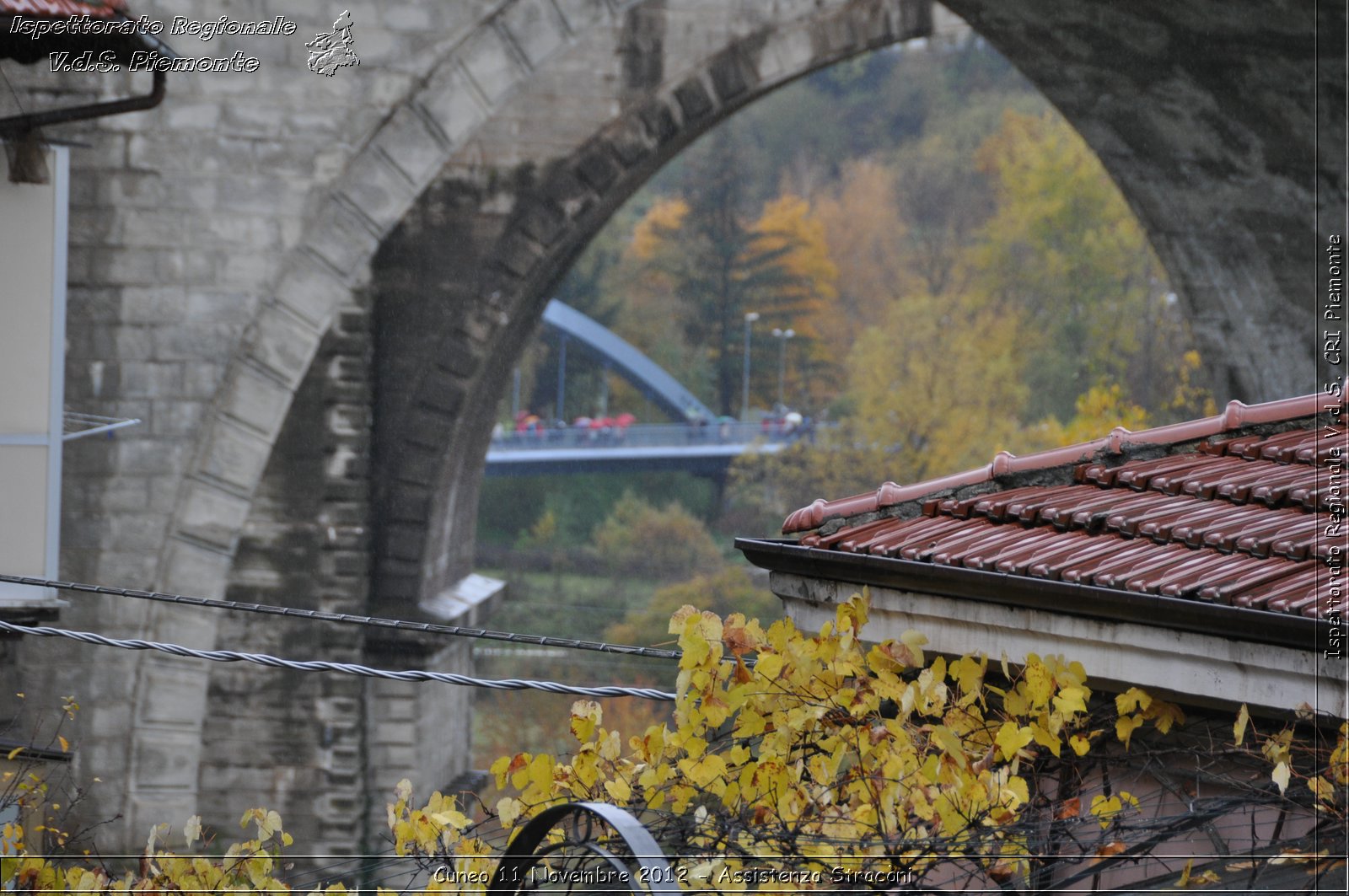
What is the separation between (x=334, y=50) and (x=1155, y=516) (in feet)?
19.5

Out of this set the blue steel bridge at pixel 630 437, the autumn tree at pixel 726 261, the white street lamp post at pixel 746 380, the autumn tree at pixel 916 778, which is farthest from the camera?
the autumn tree at pixel 726 261

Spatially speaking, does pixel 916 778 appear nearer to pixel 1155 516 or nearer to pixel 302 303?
pixel 1155 516

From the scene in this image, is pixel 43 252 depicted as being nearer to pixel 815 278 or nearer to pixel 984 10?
pixel 984 10

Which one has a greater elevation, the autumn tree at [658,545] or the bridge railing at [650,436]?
the bridge railing at [650,436]

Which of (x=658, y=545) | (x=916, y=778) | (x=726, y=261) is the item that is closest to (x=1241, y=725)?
(x=916, y=778)

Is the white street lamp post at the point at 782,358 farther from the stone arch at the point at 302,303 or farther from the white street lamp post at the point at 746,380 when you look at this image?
the stone arch at the point at 302,303

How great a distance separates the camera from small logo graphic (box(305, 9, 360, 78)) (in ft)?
25.4

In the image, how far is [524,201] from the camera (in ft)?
39.6

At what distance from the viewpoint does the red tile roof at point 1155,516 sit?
8.84 ft

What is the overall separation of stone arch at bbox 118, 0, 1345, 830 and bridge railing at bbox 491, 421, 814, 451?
28.7 m

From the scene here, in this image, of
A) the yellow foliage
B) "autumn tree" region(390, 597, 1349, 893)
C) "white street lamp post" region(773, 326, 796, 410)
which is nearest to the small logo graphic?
Answer: "autumn tree" region(390, 597, 1349, 893)

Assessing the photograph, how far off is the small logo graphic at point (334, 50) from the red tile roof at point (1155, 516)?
519cm

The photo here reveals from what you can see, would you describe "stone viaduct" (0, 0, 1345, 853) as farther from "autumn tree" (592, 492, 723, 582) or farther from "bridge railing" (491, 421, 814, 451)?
"bridge railing" (491, 421, 814, 451)

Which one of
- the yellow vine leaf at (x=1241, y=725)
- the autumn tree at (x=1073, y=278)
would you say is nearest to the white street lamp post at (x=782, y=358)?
the autumn tree at (x=1073, y=278)
